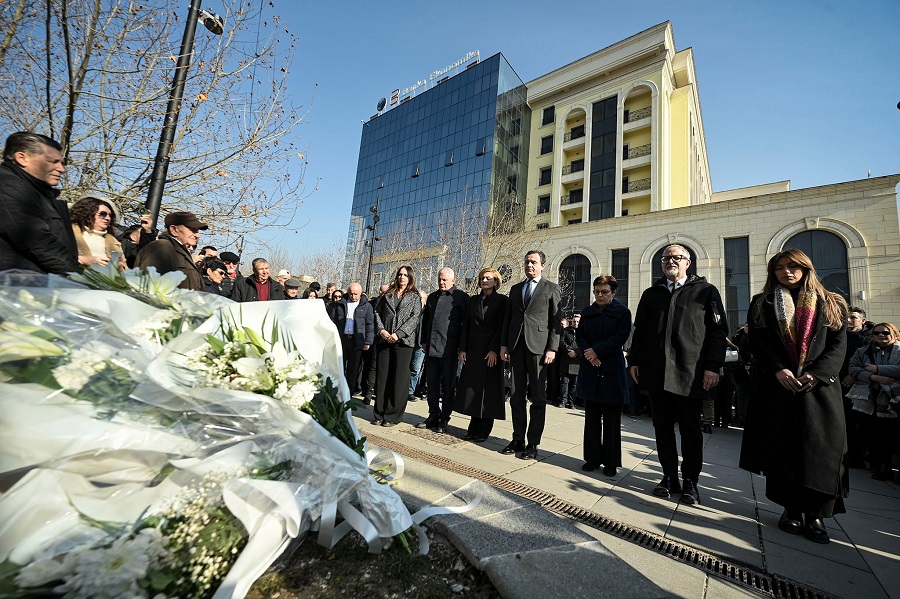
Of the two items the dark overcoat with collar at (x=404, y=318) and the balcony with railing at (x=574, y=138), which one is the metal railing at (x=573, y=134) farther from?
the dark overcoat with collar at (x=404, y=318)

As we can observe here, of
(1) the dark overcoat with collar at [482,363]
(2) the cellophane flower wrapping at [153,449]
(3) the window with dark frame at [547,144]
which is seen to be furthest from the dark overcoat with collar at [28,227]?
(3) the window with dark frame at [547,144]

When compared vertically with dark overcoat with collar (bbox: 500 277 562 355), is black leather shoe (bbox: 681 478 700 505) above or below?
below

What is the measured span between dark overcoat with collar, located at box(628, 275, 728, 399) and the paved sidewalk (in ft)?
3.33

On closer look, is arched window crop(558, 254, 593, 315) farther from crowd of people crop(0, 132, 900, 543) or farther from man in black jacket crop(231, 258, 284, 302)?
man in black jacket crop(231, 258, 284, 302)

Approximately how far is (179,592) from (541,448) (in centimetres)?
427

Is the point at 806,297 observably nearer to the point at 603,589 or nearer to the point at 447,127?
the point at 603,589

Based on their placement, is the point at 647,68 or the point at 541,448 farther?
the point at 647,68

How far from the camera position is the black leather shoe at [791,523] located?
2.91 meters

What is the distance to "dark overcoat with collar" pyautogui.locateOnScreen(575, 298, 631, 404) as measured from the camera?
402 cm

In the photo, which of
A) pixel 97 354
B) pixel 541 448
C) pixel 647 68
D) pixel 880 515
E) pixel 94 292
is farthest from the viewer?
pixel 647 68

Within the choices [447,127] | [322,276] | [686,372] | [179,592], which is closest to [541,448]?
[686,372]

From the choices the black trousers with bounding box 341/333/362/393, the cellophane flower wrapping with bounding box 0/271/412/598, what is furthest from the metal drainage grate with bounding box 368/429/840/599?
the black trousers with bounding box 341/333/362/393

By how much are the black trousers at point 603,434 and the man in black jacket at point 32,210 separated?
454 cm

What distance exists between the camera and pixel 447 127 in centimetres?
3969
